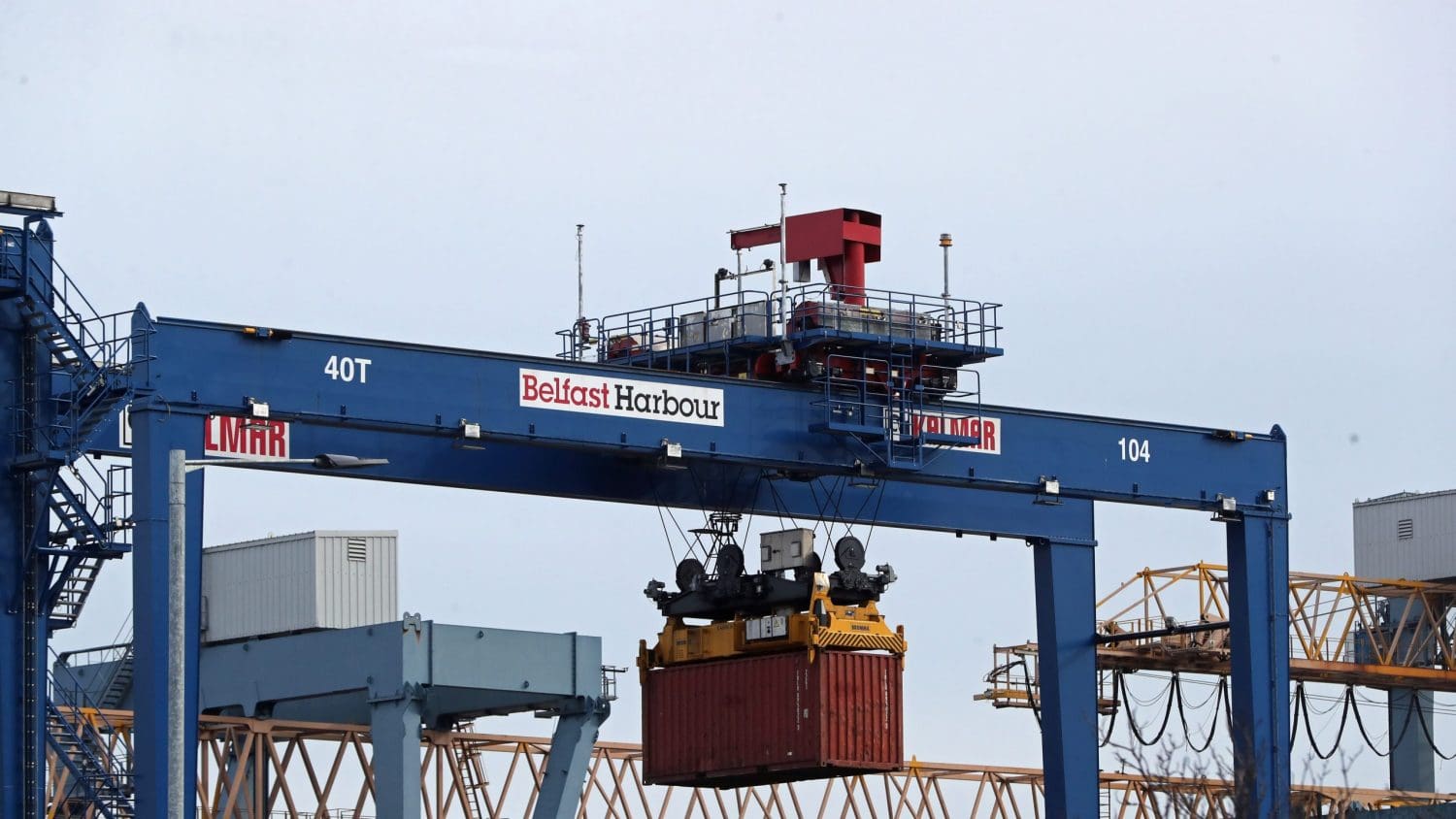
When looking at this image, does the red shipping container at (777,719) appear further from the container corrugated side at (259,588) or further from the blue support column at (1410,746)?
the blue support column at (1410,746)

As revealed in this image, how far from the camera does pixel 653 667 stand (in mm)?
50500

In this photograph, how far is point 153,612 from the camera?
128 ft

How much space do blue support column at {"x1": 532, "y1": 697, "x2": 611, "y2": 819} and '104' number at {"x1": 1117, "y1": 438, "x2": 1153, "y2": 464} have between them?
48.9 feet

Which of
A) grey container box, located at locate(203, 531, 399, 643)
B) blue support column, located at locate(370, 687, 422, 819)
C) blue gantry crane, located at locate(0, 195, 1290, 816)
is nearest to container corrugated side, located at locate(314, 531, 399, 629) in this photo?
grey container box, located at locate(203, 531, 399, 643)

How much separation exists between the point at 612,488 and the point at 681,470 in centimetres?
152

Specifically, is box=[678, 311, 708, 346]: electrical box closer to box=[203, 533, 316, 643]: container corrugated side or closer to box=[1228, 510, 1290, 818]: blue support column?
box=[1228, 510, 1290, 818]: blue support column

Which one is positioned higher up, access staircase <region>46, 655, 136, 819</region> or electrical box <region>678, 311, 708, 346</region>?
electrical box <region>678, 311, 708, 346</region>

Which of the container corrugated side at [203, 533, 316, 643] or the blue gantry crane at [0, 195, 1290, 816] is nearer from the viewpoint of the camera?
the blue gantry crane at [0, 195, 1290, 816]

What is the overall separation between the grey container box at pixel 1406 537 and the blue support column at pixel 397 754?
106ft

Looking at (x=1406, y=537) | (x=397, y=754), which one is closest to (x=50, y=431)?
(x=397, y=754)

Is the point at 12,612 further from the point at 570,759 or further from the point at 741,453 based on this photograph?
the point at 570,759

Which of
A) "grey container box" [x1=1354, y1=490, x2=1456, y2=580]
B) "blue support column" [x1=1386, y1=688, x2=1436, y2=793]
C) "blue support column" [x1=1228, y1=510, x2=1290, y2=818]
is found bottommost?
"blue support column" [x1=1386, y1=688, x2=1436, y2=793]

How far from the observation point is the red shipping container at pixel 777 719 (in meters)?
47.2

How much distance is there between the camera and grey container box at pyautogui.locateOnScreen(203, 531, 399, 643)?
68.5 m
